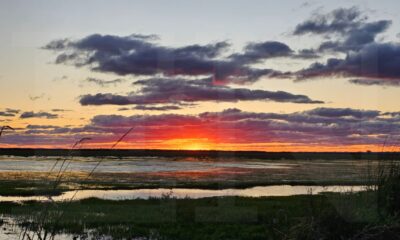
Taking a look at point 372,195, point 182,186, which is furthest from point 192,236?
point 182,186

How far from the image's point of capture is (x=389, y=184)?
404 inches

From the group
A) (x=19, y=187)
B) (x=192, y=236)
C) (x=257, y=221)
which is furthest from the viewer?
(x=19, y=187)

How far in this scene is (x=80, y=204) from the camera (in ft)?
94.7

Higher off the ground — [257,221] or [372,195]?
[372,195]

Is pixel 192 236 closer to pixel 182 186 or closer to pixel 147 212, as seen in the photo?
pixel 147 212

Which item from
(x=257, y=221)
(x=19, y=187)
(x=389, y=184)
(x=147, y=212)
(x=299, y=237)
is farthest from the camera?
(x=19, y=187)

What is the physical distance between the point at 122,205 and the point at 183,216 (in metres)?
6.23

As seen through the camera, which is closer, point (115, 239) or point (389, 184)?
point (389, 184)

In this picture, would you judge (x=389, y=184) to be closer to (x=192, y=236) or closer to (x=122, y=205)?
(x=192, y=236)

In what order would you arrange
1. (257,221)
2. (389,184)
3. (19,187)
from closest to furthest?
1. (389,184)
2. (257,221)
3. (19,187)

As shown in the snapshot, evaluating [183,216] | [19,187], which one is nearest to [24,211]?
[183,216]

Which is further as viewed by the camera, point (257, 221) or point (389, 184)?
point (257, 221)

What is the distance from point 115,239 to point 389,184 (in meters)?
11.6

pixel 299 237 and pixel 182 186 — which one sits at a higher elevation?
pixel 299 237
